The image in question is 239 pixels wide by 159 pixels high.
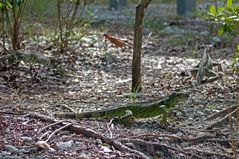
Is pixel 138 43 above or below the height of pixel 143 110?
above

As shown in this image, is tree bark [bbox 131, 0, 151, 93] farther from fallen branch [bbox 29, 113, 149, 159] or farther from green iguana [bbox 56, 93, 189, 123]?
fallen branch [bbox 29, 113, 149, 159]

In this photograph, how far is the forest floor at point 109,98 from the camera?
3990mm

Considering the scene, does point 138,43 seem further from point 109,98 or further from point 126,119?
point 126,119

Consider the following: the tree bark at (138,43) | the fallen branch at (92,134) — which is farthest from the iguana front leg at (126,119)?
the tree bark at (138,43)

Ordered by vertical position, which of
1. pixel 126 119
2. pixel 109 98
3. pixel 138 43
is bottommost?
pixel 109 98

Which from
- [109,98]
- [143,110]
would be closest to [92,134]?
[143,110]

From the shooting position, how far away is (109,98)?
19.5 feet

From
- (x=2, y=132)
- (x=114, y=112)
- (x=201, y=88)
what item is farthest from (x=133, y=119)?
(x=201, y=88)

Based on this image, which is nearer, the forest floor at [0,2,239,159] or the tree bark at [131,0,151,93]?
the forest floor at [0,2,239,159]

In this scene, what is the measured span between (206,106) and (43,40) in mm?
4636

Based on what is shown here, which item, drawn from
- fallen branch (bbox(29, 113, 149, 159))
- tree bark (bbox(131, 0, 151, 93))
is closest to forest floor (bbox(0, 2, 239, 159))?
fallen branch (bbox(29, 113, 149, 159))

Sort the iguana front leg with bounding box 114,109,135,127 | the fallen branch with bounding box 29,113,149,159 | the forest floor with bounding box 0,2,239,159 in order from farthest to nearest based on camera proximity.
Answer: the iguana front leg with bounding box 114,109,135,127, the forest floor with bounding box 0,2,239,159, the fallen branch with bounding box 29,113,149,159

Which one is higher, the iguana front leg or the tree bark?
the tree bark

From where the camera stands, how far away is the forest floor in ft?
13.1
